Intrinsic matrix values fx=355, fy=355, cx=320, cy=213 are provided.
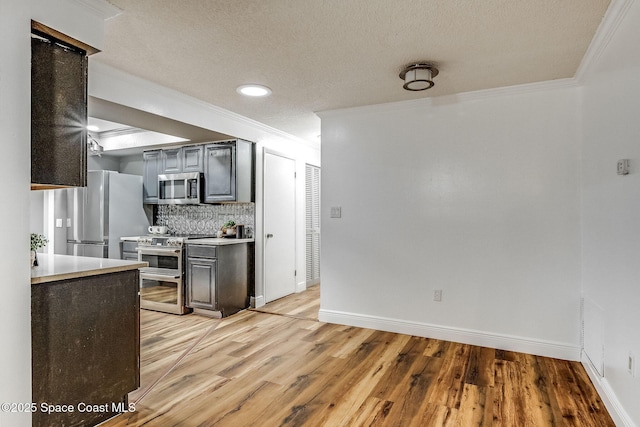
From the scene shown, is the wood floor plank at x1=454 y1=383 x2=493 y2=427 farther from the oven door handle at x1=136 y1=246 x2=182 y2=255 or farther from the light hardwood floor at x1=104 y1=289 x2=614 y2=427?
the oven door handle at x1=136 y1=246 x2=182 y2=255

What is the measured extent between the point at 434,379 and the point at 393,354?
503mm

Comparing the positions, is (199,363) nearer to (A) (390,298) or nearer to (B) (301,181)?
(A) (390,298)

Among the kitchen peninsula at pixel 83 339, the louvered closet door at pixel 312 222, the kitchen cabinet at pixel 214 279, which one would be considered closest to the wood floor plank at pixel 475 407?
the kitchen peninsula at pixel 83 339

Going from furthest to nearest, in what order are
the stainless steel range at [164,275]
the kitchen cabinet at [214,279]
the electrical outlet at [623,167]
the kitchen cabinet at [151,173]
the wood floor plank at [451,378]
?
1. the kitchen cabinet at [151,173]
2. the stainless steel range at [164,275]
3. the kitchen cabinet at [214,279]
4. the wood floor plank at [451,378]
5. the electrical outlet at [623,167]

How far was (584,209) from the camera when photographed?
283 cm

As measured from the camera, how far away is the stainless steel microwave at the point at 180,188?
447cm

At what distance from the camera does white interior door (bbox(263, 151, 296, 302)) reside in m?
4.70

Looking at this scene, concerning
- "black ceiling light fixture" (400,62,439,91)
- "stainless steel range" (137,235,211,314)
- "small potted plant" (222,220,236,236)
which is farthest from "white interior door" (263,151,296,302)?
"black ceiling light fixture" (400,62,439,91)

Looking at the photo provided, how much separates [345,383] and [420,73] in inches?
91.8

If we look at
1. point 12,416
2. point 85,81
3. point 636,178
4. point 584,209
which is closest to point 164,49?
point 85,81

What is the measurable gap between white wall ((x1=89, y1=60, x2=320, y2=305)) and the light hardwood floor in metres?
1.56

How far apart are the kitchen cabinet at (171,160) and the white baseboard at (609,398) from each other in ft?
15.2

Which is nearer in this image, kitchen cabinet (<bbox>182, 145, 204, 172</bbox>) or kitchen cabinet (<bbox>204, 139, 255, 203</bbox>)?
kitchen cabinet (<bbox>204, 139, 255, 203</bbox>)

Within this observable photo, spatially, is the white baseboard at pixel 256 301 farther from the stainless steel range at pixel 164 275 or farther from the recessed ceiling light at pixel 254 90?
the recessed ceiling light at pixel 254 90
